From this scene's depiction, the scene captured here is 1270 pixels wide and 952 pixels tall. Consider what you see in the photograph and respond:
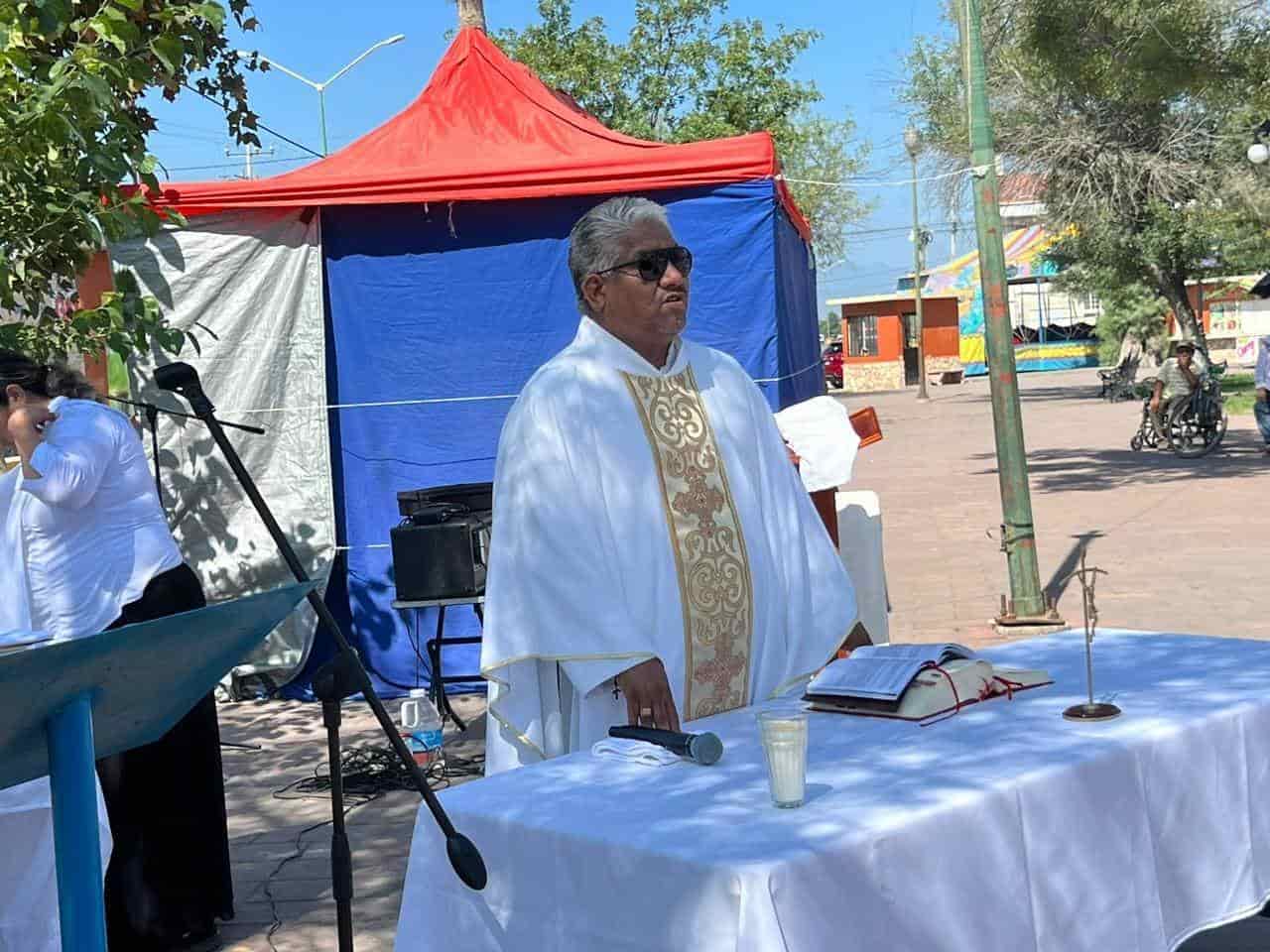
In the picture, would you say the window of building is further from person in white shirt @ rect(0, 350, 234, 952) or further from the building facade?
person in white shirt @ rect(0, 350, 234, 952)

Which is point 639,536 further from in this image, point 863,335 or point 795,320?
point 863,335

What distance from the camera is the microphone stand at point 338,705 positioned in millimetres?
2703

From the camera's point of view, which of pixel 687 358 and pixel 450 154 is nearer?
pixel 687 358

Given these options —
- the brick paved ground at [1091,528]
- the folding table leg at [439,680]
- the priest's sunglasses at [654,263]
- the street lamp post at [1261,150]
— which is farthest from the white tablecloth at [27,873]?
the street lamp post at [1261,150]

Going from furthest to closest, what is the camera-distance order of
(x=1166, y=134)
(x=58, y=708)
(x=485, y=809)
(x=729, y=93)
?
(x=729, y=93) < (x=1166, y=134) < (x=485, y=809) < (x=58, y=708)

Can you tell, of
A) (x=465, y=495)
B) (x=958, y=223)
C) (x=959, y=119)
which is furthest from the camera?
(x=959, y=119)

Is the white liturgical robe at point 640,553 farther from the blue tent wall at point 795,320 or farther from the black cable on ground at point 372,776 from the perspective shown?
the blue tent wall at point 795,320

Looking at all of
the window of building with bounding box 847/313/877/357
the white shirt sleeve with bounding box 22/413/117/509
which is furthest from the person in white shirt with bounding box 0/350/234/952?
the window of building with bounding box 847/313/877/357

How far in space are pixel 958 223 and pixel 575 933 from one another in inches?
871

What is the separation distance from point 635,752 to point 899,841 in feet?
2.42

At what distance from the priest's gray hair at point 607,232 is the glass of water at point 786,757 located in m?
1.38

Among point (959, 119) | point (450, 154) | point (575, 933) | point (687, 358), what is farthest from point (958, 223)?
point (575, 933)

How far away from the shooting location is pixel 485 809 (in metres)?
2.97

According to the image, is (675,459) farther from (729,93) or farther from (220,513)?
(729,93)
